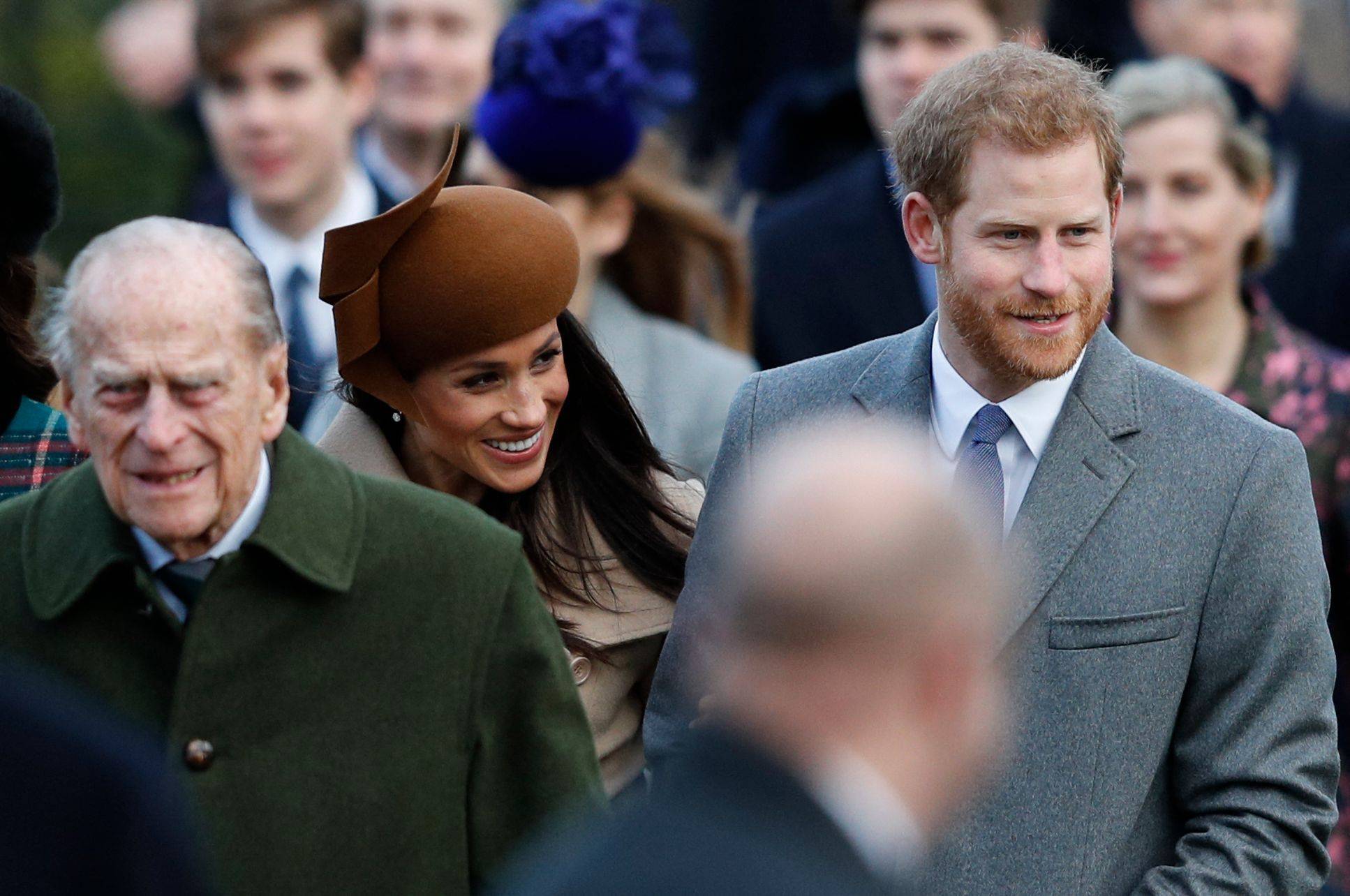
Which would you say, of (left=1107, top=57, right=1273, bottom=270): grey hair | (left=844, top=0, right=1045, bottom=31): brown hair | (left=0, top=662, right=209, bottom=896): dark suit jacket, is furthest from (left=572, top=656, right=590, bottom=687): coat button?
(left=844, top=0, right=1045, bottom=31): brown hair

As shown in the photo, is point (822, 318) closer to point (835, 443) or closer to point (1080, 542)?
point (1080, 542)

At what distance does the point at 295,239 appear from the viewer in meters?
7.13

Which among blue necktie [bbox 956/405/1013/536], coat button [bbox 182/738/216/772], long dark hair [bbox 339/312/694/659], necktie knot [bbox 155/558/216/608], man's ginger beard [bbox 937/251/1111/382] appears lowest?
long dark hair [bbox 339/312/694/659]

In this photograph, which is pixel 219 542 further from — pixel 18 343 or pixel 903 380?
pixel 903 380

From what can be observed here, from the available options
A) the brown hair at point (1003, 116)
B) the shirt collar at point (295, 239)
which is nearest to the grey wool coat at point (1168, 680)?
the brown hair at point (1003, 116)

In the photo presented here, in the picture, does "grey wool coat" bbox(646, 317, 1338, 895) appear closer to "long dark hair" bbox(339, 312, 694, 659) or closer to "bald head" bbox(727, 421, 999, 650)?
"long dark hair" bbox(339, 312, 694, 659)

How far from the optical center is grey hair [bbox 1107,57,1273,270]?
5.88 meters

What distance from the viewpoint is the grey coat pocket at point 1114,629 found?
3.62m

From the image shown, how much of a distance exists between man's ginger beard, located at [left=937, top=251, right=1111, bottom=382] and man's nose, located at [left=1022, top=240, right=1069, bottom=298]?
0.02 m

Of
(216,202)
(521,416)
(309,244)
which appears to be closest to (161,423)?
(521,416)

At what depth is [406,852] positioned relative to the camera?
346cm

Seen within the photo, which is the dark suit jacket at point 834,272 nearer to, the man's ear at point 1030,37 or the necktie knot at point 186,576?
the man's ear at point 1030,37

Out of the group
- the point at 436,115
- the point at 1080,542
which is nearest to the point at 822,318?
the point at 436,115

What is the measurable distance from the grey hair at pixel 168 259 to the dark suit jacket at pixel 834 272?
9.71 feet
